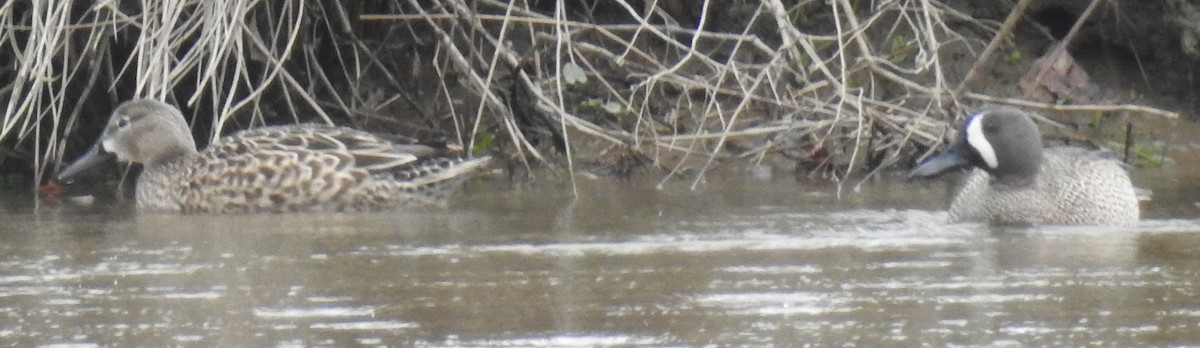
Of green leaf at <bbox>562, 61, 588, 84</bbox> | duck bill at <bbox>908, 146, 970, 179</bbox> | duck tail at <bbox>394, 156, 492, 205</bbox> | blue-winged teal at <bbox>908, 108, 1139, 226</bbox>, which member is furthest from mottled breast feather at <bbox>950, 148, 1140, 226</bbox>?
green leaf at <bbox>562, 61, 588, 84</bbox>

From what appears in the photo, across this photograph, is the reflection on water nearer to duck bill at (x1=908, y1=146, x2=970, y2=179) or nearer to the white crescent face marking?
duck bill at (x1=908, y1=146, x2=970, y2=179)

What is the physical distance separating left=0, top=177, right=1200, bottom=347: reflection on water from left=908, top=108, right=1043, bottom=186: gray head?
216 mm

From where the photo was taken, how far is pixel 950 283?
5.43m

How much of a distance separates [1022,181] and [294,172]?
8.70 feet

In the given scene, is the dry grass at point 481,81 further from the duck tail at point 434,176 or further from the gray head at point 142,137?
the duck tail at point 434,176

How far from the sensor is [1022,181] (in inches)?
299

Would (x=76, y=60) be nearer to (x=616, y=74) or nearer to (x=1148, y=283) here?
(x=616, y=74)

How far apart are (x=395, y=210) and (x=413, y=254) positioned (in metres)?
1.97

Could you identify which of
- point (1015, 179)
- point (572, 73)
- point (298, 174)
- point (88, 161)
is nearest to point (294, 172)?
point (298, 174)

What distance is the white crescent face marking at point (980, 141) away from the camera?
7590 mm

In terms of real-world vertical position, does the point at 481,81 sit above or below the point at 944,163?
above

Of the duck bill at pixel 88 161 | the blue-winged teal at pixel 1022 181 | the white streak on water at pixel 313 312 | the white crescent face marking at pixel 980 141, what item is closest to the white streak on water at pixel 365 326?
the white streak on water at pixel 313 312

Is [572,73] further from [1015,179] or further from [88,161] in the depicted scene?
[1015,179]

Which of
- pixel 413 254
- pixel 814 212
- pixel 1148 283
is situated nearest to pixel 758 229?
pixel 814 212
